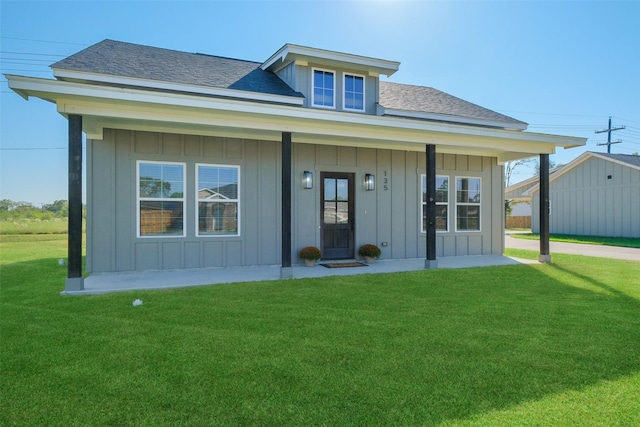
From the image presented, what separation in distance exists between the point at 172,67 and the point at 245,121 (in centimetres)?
309

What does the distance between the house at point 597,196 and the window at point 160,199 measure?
1844cm

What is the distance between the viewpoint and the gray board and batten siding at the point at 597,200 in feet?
53.9

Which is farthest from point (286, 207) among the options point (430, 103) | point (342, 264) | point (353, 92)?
point (430, 103)

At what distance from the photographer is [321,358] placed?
10.2 ft

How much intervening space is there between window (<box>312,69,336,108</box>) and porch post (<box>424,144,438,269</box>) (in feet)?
8.40

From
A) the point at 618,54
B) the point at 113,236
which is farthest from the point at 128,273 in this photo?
the point at 618,54

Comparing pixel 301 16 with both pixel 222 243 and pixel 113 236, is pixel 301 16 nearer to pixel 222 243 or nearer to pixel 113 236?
pixel 222 243

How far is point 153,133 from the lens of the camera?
7301 mm

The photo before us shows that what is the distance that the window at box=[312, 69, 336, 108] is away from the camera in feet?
28.3

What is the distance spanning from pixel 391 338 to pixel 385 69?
7215 millimetres

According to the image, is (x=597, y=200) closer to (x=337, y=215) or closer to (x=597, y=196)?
(x=597, y=196)

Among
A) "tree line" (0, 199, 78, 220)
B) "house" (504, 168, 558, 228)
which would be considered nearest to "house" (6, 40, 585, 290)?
"tree line" (0, 199, 78, 220)

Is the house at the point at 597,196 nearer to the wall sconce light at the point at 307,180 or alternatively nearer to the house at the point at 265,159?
the house at the point at 265,159

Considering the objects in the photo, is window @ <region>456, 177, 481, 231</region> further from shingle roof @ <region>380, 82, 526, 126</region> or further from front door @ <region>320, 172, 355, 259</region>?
front door @ <region>320, 172, 355, 259</region>
